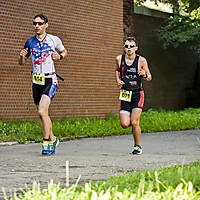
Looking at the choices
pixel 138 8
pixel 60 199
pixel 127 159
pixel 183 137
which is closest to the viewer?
pixel 60 199

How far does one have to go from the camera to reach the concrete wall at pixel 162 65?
761 inches

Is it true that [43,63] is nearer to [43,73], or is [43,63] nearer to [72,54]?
[43,73]

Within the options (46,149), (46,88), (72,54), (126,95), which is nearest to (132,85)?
(126,95)

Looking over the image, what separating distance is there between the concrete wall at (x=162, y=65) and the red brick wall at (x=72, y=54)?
452 centimetres

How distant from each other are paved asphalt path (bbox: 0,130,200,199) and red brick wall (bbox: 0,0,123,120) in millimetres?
2940

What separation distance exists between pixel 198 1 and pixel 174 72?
3203 mm

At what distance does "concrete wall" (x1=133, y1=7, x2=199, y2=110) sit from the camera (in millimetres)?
19328

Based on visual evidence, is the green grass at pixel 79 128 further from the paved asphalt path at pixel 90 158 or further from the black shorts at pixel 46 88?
the black shorts at pixel 46 88

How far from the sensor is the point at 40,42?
7.39 meters

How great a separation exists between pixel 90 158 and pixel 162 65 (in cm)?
1398

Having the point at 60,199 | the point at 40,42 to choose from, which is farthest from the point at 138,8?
the point at 60,199

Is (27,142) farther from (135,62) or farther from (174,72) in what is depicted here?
(174,72)

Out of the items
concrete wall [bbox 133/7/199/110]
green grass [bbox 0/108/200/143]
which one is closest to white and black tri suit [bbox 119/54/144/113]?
green grass [bbox 0/108/200/143]

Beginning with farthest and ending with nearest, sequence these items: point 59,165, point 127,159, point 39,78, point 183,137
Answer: point 183,137, point 39,78, point 127,159, point 59,165
